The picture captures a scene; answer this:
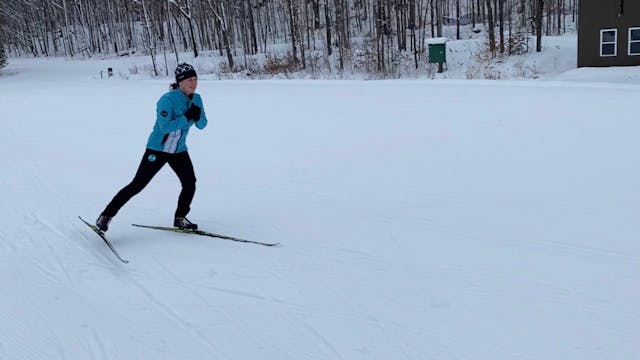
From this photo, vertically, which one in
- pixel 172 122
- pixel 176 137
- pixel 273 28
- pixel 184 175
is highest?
pixel 273 28

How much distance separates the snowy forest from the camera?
34.7 meters

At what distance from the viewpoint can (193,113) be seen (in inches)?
205

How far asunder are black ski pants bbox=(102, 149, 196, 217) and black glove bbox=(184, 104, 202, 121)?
467mm

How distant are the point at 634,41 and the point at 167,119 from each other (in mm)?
24066

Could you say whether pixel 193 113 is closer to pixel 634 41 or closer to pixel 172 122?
pixel 172 122

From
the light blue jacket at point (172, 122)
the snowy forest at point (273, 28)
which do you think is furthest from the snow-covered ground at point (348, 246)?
the snowy forest at point (273, 28)

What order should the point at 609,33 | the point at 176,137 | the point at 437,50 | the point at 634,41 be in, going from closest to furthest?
the point at 176,137 → the point at 634,41 → the point at 609,33 → the point at 437,50

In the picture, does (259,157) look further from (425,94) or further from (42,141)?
(425,94)

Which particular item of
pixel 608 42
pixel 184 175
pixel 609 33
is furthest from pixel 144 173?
pixel 609 33

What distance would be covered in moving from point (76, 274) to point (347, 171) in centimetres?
410

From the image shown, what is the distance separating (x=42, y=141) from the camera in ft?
38.5

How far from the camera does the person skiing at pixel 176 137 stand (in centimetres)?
512

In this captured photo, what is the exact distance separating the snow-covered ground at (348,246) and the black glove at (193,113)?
1.20 metres

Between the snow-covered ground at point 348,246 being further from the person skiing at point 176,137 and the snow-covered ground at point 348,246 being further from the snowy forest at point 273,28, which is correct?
the snowy forest at point 273,28
